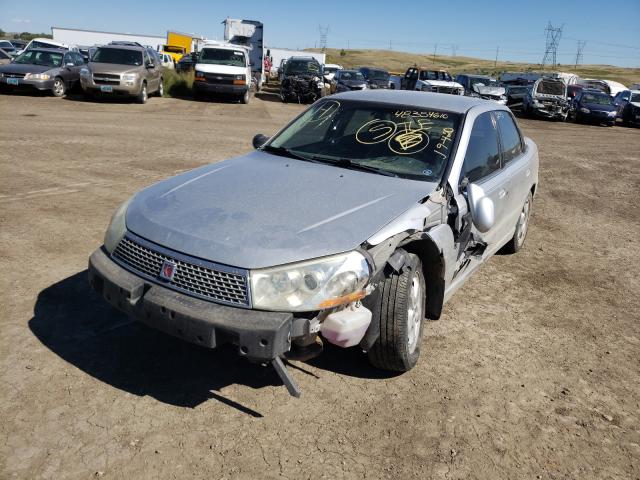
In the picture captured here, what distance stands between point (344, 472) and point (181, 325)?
1051 mm

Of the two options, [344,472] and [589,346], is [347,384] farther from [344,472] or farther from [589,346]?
[589,346]

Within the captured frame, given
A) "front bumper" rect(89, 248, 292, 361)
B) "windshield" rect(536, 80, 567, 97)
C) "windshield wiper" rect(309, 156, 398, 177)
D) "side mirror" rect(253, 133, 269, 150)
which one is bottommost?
"front bumper" rect(89, 248, 292, 361)

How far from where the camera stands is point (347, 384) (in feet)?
11.3

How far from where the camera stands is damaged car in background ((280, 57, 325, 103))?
23.4 metres

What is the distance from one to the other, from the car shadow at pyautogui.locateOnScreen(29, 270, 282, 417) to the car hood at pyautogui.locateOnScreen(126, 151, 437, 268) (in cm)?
84

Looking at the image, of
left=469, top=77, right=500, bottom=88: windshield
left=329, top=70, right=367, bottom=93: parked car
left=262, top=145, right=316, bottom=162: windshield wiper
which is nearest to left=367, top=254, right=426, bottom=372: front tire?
left=262, top=145, right=316, bottom=162: windshield wiper

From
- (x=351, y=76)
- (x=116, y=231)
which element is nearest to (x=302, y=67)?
(x=351, y=76)

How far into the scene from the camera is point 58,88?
59.3ft

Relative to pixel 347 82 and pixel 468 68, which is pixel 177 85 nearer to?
pixel 347 82

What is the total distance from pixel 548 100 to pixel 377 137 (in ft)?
73.4

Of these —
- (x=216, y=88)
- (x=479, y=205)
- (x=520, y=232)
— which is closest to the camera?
(x=479, y=205)

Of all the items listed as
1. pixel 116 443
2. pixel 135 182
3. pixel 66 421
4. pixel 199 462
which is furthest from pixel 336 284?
pixel 135 182

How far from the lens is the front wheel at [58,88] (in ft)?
58.6

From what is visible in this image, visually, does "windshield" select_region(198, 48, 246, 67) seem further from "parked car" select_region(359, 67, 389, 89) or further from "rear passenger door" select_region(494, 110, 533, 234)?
"rear passenger door" select_region(494, 110, 533, 234)
